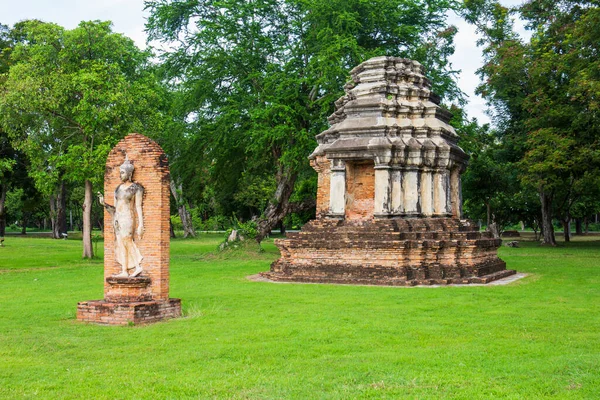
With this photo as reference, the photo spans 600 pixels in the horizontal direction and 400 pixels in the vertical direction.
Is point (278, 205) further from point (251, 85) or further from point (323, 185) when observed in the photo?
point (323, 185)

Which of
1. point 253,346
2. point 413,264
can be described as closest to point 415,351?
point 253,346

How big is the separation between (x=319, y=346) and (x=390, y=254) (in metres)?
8.30

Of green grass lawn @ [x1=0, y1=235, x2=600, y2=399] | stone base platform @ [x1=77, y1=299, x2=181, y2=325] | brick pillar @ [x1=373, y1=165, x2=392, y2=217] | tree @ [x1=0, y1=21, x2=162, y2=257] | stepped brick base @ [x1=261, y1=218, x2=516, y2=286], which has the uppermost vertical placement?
tree @ [x1=0, y1=21, x2=162, y2=257]

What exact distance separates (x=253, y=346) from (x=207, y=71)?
2057 centimetres

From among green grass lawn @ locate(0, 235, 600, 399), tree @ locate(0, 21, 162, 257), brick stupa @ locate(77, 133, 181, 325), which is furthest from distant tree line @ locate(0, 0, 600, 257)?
brick stupa @ locate(77, 133, 181, 325)

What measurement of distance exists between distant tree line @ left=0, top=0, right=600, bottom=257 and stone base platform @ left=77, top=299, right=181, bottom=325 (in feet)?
45.3

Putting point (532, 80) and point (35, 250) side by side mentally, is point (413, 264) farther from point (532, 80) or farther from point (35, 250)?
point (35, 250)

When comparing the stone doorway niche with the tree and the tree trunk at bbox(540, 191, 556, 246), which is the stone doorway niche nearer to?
the tree

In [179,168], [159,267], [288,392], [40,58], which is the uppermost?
[40,58]

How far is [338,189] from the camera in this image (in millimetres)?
17938

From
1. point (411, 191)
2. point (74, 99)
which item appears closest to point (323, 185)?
point (411, 191)

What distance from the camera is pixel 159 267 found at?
10891 millimetres

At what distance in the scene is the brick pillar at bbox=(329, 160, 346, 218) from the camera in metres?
17.9

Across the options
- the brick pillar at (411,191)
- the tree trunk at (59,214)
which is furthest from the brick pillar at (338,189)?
the tree trunk at (59,214)
